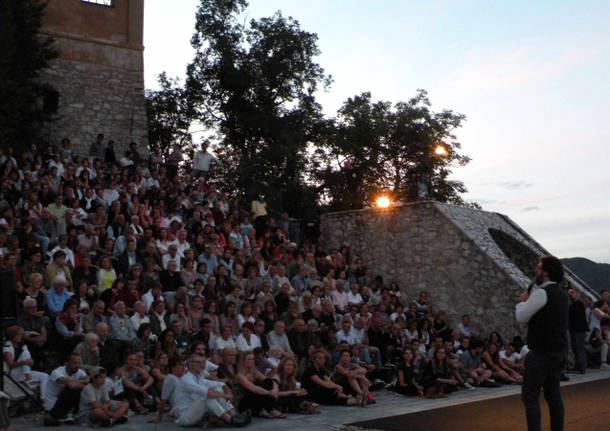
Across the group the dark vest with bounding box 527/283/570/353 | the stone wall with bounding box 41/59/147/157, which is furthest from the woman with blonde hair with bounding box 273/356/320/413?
the stone wall with bounding box 41/59/147/157

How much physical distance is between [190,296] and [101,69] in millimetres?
13635

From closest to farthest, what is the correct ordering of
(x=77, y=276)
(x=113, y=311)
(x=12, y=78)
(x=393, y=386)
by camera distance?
1. (x=113, y=311)
2. (x=77, y=276)
3. (x=393, y=386)
4. (x=12, y=78)

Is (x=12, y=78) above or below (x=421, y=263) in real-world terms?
above

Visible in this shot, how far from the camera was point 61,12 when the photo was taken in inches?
856

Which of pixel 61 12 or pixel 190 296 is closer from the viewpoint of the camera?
pixel 190 296

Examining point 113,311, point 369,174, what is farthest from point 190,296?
point 369,174

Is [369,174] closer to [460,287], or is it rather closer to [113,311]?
[460,287]

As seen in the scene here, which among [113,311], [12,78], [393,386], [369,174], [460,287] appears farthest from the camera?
[369,174]

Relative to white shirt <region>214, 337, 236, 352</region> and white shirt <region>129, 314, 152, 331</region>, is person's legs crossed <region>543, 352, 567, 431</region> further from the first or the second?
white shirt <region>129, 314, 152, 331</region>

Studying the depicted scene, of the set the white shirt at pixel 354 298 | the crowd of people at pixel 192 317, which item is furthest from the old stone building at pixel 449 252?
the white shirt at pixel 354 298

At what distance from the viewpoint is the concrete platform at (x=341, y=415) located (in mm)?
8156

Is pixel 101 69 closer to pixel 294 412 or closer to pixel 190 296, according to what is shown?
pixel 190 296

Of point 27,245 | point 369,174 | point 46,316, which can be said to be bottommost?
point 46,316

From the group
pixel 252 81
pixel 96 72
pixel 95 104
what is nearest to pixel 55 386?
pixel 95 104
